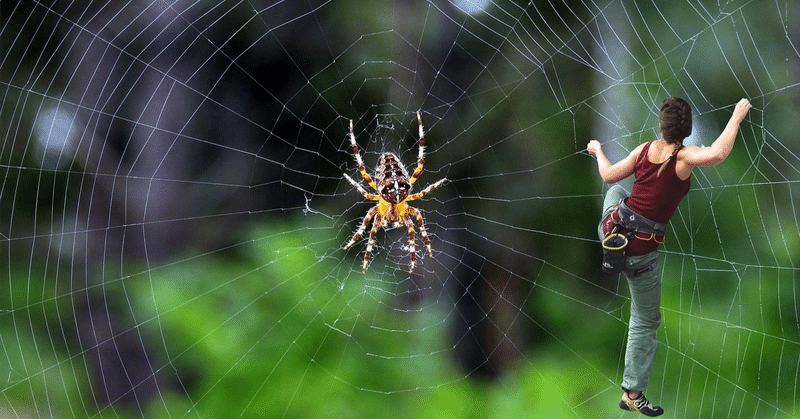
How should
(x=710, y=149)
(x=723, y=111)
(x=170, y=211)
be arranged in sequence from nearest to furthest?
(x=710, y=149) → (x=723, y=111) → (x=170, y=211)

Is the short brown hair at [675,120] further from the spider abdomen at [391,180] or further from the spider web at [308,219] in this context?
the spider web at [308,219]

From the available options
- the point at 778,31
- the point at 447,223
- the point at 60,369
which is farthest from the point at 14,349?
the point at 778,31

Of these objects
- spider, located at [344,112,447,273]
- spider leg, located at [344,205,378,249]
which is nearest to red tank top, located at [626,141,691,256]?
spider, located at [344,112,447,273]

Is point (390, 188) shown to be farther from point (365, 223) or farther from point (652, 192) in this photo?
point (652, 192)

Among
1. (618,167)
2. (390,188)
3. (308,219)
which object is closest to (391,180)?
(390,188)

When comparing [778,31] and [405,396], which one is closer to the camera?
[778,31]

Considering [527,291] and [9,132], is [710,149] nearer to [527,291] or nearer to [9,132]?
[527,291]
